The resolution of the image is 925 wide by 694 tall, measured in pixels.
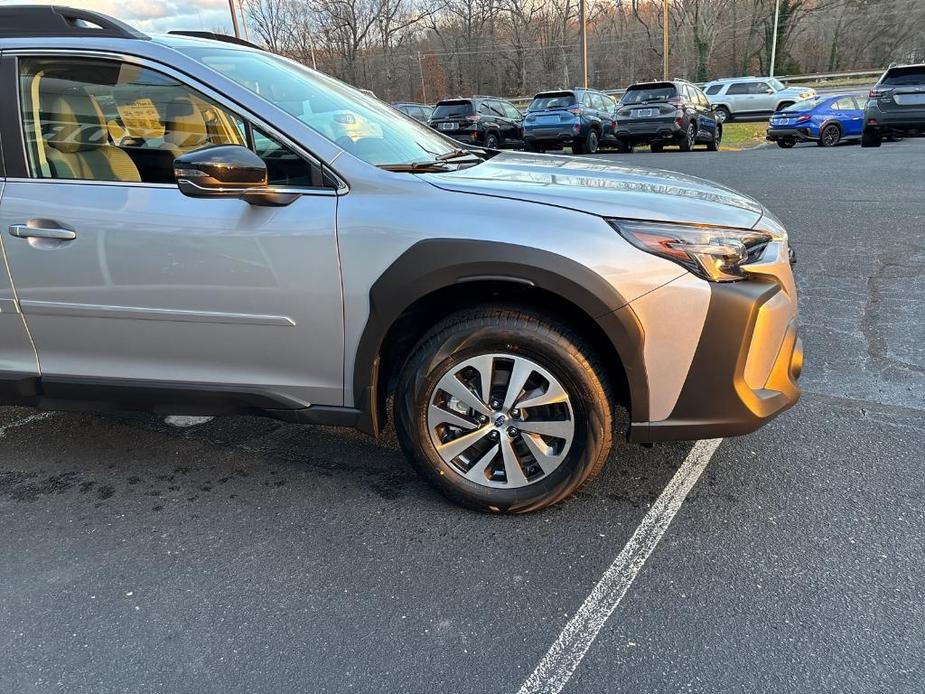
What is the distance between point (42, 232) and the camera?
2.66 m

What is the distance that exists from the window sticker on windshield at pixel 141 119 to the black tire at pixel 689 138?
16422 mm

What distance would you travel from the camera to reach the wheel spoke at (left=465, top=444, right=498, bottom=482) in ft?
8.63

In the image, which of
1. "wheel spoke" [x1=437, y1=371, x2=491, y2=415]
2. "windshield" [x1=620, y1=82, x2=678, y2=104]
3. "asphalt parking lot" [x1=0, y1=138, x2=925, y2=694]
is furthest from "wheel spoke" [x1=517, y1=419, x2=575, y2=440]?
"windshield" [x1=620, y1=82, x2=678, y2=104]

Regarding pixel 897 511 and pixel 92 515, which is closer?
pixel 897 511

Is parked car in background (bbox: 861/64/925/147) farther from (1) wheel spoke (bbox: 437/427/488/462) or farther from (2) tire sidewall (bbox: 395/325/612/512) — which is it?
(1) wheel spoke (bbox: 437/427/488/462)

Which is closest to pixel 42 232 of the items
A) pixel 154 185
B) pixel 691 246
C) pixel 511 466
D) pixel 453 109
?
pixel 154 185

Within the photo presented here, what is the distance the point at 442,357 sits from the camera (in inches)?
99.0

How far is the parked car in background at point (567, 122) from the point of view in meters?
17.7

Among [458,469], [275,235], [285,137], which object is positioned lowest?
[458,469]

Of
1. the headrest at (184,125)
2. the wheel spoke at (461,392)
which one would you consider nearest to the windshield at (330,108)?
the headrest at (184,125)

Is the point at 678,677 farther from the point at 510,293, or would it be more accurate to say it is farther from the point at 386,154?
the point at 386,154

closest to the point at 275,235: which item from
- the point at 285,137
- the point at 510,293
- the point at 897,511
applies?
the point at 285,137

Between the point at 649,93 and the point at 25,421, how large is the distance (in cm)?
1686

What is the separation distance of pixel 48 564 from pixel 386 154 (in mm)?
2110
